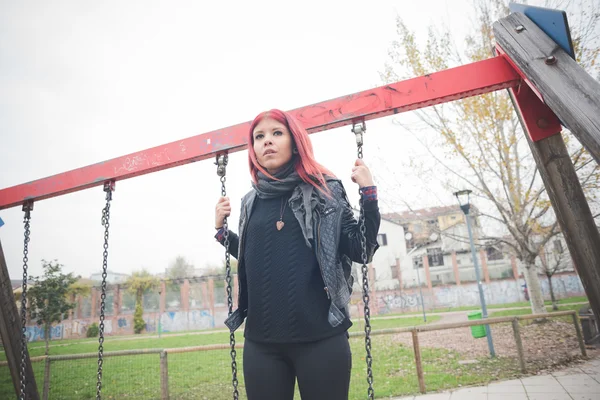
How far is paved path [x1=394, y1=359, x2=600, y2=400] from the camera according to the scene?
14.6 ft

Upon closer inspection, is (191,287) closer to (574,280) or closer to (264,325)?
(574,280)

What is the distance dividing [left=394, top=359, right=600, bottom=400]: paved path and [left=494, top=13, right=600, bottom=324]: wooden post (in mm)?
Answer: 3544

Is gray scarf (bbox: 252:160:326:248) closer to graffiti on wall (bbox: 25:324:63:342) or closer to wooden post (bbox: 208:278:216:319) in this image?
wooden post (bbox: 208:278:216:319)

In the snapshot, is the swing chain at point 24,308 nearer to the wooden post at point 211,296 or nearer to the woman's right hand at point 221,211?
the woman's right hand at point 221,211

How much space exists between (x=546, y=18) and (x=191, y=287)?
32.0 m

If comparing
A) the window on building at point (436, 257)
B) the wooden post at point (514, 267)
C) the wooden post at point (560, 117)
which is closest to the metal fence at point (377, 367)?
the wooden post at point (560, 117)

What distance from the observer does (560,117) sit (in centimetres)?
128

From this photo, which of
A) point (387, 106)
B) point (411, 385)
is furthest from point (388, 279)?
point (387, 106)

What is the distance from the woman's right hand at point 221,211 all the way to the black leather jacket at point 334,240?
22 cm

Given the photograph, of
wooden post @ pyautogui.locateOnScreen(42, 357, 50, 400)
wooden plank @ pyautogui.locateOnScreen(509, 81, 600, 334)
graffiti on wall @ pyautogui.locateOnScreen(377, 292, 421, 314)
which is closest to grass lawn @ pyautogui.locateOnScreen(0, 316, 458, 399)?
wooden post @ pyautogui.locateOnScreen(42, 357, 50, 400)

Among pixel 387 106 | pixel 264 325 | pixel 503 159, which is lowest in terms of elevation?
pixel 264 325

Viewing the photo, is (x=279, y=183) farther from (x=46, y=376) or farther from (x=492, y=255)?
(x=492, y=255)

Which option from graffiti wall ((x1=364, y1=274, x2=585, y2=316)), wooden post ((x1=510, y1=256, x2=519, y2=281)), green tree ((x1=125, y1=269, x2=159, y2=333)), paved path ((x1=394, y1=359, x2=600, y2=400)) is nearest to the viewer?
paved path ((x1=394, y1=359, x2=600, y2=400))

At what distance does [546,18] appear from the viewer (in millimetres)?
1470
